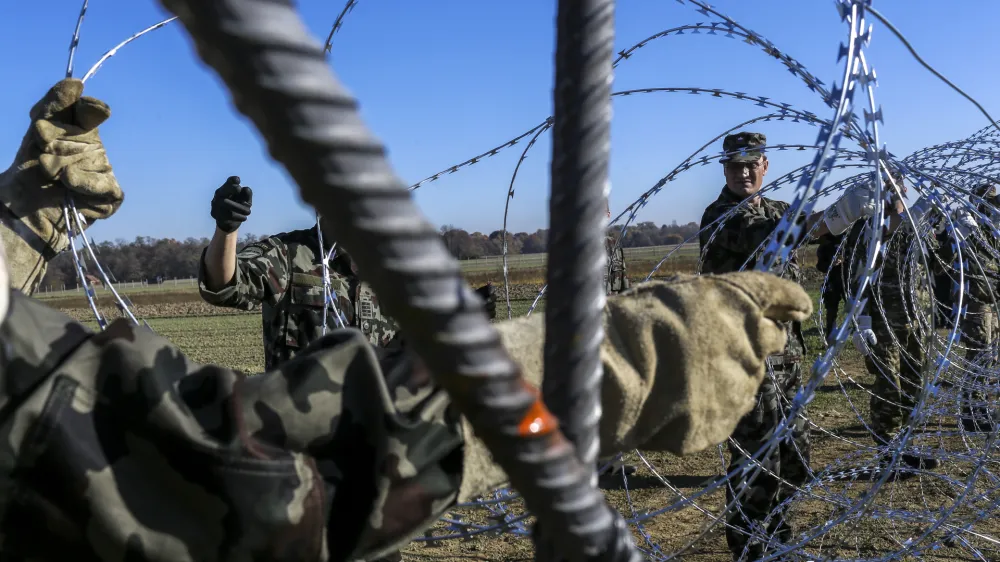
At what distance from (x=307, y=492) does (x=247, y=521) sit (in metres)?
0.09

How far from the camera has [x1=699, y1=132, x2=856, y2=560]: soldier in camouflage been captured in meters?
4.23

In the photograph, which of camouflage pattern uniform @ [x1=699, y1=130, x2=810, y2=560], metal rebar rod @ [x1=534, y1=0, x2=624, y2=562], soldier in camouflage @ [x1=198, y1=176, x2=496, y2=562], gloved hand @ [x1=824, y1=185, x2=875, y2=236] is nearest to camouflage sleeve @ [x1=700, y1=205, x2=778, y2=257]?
camouflage pattern uniform @ [x1=699, y1=130, x2=810, y2=560]

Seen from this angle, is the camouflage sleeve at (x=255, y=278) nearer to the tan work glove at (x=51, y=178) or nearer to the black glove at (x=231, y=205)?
the black glove at (x=231, y=205)

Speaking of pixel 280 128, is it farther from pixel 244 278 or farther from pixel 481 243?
pixel 481 243

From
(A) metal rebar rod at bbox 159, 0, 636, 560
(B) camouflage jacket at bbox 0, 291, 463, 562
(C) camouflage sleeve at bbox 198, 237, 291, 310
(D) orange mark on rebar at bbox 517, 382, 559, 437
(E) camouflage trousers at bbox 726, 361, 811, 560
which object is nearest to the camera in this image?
(A) metal rebar rod at bbox 159, 0, 636, 560

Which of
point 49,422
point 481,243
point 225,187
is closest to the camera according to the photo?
point 49,422

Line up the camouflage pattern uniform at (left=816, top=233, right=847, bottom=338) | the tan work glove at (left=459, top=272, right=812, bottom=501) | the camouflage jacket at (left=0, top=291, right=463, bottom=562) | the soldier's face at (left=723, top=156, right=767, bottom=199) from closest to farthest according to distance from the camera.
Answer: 1. the camouflage jacket at (left=0, top=291, right=463, bottom=562)
2. the tan work glove at (left=459, top=272, right=812, bottom=501)
3. the soldier's face at (left=723, top=156, right=767, bottom=199)
4. the camouflage pattern uniform at (left=816, top=233, right=847, bottom=338)

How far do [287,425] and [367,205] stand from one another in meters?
0.75

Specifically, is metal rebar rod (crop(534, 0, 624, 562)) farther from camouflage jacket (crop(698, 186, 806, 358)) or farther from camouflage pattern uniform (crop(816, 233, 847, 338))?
camouflage pattern uniform (crop(816, 233, 847, 338))

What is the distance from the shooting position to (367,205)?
1.63ft

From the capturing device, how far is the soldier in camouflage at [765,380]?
4.23 meters

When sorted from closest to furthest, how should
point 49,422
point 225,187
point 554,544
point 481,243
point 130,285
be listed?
1. point 554,544
2. point 49,422
3. point 225,187
4. point 481,243
5. point 130,285

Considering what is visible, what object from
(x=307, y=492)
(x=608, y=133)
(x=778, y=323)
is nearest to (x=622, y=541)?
(x=608, y=133)

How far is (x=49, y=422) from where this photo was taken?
1006 millimetres
